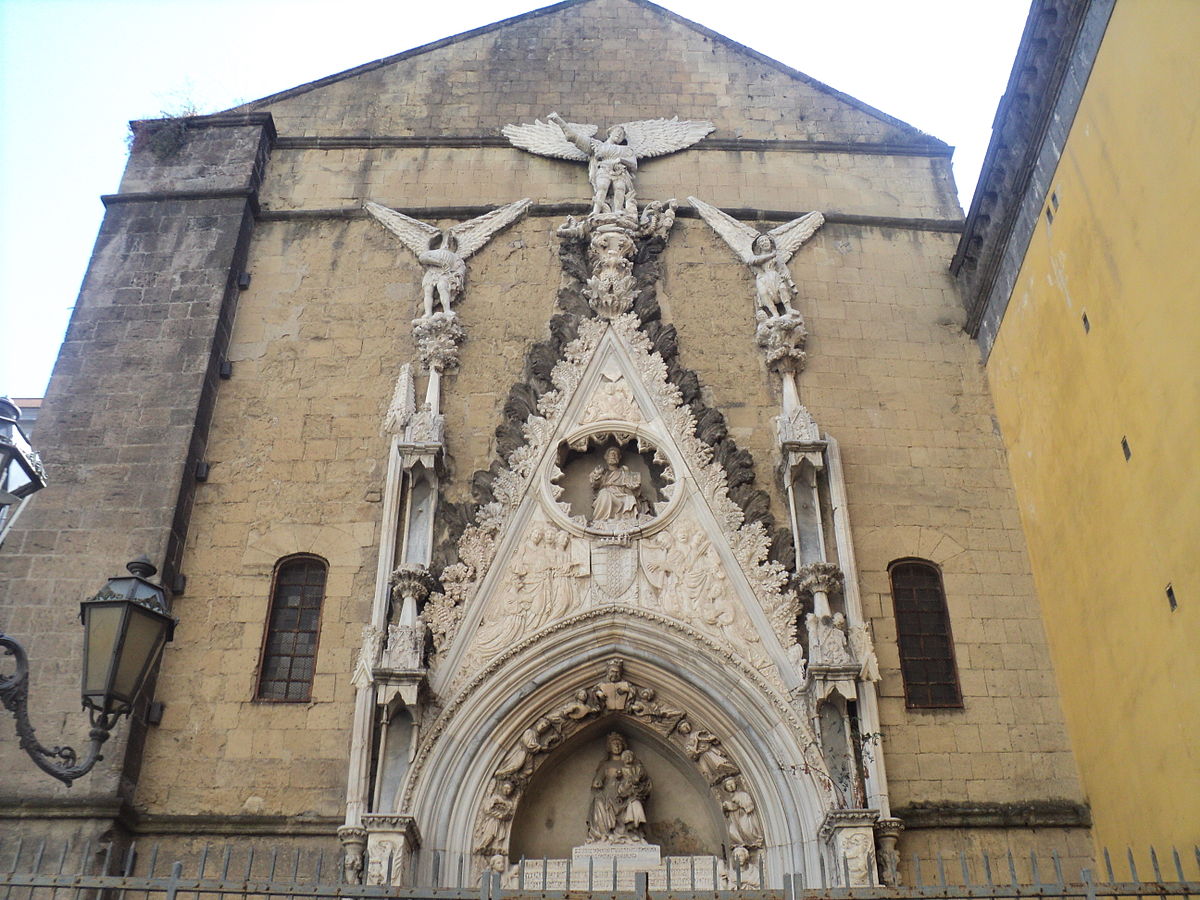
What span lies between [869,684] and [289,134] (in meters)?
10.1

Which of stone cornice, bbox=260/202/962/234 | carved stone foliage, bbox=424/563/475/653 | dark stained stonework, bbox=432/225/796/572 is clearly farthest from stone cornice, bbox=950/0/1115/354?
carved stone foliage, bbox=424/563/475/653

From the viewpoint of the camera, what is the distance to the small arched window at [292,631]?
36.8ft

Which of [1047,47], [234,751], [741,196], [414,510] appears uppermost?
[741,196]

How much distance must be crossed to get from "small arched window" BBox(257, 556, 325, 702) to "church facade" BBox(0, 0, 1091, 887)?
0.04 m

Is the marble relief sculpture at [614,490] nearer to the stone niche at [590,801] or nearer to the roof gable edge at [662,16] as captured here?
the stone niche at [590,801]

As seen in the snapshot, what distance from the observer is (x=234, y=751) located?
10695mm

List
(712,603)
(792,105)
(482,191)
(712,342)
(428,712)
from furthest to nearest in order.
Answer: (792,105) < (482,191) < (712,342) < (712,603) < (428,712)

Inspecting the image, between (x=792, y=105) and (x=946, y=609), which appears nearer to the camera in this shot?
(x=946, y=609)

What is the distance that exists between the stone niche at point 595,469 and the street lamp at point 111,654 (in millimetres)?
6120

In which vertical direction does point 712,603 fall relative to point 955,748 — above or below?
above

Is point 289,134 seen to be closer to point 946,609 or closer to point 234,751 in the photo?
point 234,751

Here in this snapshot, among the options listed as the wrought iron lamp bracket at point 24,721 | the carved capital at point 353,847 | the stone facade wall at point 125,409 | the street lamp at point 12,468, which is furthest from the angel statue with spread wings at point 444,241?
the wrought iron lamp bracket at point 24,721

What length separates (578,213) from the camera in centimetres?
1458

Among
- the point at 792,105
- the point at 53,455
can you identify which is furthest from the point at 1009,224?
the point at 53,455
